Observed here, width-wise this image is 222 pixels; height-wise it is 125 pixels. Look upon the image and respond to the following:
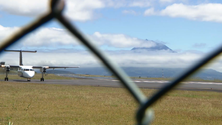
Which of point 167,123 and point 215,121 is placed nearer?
point 167,123

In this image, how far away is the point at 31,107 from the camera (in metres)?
15.1

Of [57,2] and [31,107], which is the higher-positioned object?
[57,2]

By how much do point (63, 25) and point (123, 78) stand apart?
0.96 ft

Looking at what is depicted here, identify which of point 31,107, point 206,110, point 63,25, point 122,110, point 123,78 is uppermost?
point 63,25

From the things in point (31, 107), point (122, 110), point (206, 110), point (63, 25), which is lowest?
point (206, 110)

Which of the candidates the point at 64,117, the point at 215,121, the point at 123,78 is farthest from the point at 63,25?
the point at 215,121

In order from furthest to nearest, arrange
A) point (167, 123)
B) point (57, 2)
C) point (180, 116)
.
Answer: point (180, 116)
point (167, 123)
point (57, 2)

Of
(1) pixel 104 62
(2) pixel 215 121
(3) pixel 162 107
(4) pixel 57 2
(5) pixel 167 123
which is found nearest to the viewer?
(4) pixel 57 2

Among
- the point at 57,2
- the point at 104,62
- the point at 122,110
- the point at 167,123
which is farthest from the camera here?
the point at 122,110

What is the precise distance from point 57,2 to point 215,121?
13120 mm

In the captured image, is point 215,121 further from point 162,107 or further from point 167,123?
point 162,107

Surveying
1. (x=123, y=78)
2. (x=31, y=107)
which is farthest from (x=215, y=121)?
(x=123, y=78)

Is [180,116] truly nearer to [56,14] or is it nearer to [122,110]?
A: [122,110]

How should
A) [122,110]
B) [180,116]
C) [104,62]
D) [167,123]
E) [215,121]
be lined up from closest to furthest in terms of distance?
[104,62]
[167,123]
[215,121]
[180,116]
[122,110]
